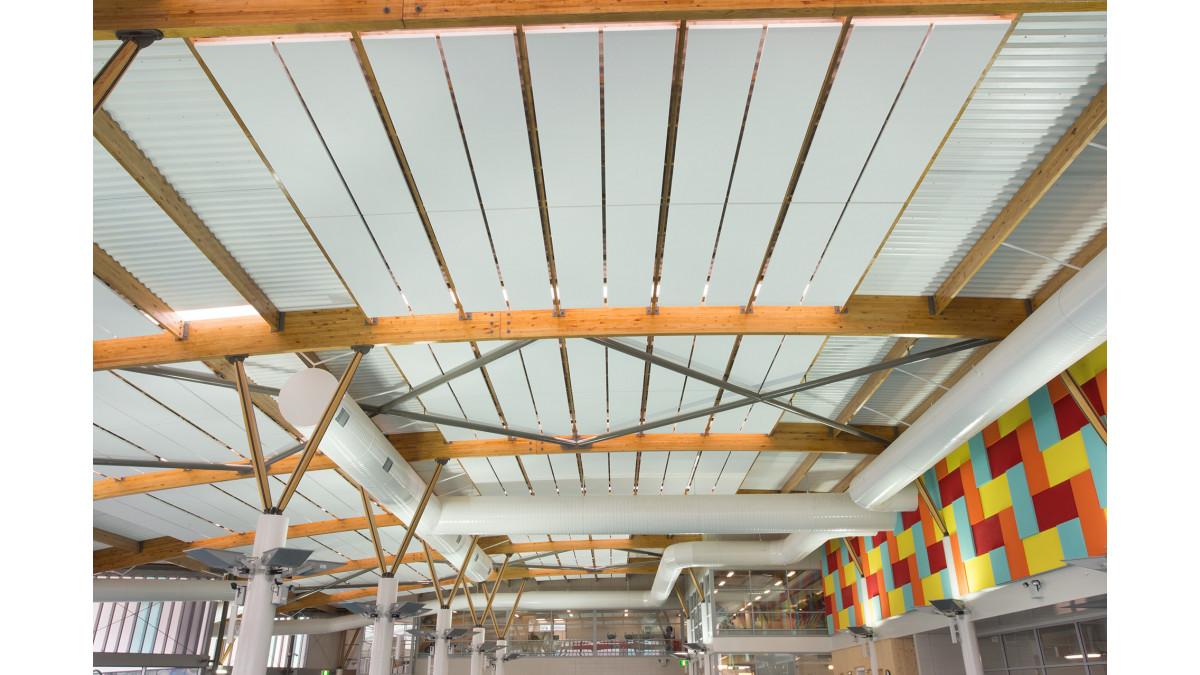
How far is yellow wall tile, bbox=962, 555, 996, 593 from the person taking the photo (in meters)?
20.4

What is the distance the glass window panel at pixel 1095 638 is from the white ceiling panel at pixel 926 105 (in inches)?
522

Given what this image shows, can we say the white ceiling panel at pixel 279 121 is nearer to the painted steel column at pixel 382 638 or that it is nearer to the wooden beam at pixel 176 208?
the wooden beam at pixel 176 208

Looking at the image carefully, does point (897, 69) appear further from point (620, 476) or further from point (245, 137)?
point (620, 476)

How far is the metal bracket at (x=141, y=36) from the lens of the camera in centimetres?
818

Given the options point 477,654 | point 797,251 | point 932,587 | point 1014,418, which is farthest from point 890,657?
point 477,654

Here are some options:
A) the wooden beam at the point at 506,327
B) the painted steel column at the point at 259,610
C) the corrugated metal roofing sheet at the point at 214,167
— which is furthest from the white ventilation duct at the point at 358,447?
the painted steel column at the point at 259,610

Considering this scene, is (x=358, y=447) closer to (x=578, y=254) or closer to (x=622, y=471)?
(x=578, y=254)

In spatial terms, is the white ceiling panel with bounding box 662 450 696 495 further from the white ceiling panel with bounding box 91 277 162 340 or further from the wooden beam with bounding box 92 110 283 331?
the white ceiling panel with bounding box 91 277 162 340

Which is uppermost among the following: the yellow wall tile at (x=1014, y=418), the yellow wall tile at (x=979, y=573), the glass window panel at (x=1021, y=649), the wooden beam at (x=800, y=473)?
the wooden beam at (x=800, y=473)

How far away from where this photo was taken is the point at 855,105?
31.5 feet

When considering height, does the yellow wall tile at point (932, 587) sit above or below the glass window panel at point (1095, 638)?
above

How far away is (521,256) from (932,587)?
18.9 meters

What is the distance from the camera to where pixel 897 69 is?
9055 millimetres

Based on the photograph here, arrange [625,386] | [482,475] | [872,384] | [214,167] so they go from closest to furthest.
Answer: [214,167] < [625,386] < [872,384] < [482,475]
